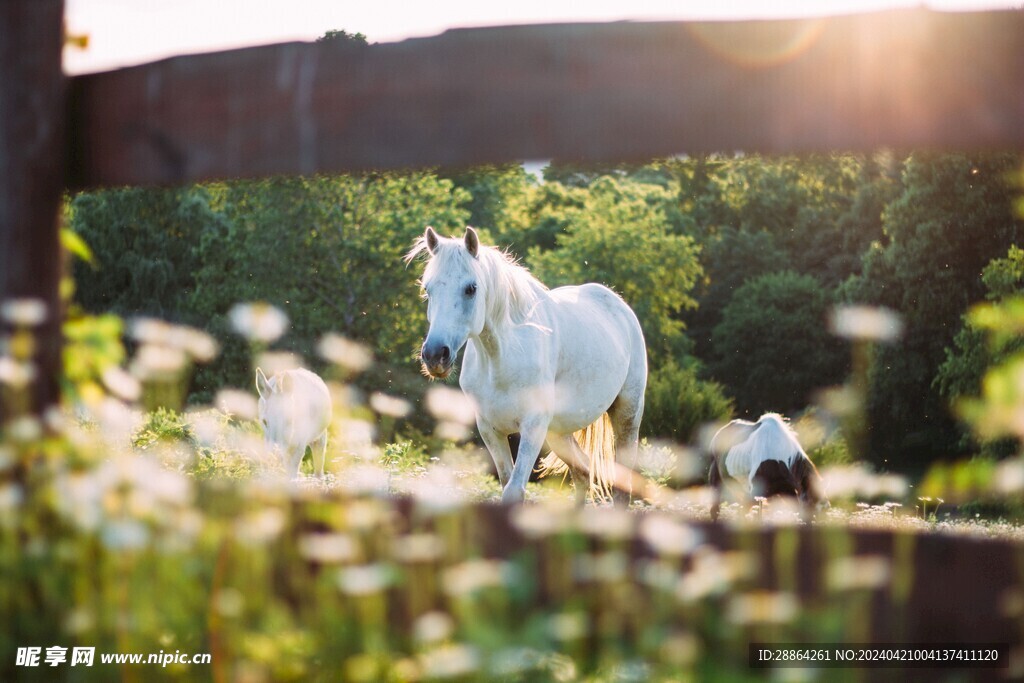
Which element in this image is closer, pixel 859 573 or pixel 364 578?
pixel 859 573

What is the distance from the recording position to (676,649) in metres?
1.72

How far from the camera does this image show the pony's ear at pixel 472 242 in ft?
18.9

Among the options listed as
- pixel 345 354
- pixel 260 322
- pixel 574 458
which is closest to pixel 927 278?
pixel 574 458

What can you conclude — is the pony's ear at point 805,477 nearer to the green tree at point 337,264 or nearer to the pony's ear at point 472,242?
the pony's ear at point 472,242

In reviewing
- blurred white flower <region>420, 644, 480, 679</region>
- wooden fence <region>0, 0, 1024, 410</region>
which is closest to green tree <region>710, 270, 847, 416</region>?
wooden fence <region>0, 0, 1024, 410</region>

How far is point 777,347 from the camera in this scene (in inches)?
1375

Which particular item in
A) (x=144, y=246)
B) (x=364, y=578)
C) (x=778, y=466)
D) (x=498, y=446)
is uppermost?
(x=144, y=246)

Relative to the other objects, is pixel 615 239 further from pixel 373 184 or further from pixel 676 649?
pixel 676 649

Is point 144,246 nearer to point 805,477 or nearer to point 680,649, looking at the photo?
point 805,477

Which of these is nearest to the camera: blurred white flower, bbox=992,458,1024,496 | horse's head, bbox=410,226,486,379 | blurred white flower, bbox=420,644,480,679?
blurred white flower, bbox=992,458,1024,496

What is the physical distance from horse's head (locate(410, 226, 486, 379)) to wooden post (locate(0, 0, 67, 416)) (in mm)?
3017

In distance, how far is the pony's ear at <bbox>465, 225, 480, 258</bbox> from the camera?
5746 mm

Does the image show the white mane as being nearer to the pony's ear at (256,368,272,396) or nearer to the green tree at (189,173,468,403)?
the pony's ear at (256,368,272,396)

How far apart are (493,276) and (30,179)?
3.80 metres
